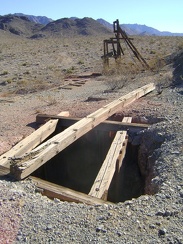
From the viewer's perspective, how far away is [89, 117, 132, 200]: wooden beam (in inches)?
160

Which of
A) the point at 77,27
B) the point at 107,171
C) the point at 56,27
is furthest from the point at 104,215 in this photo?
the point at 77,27

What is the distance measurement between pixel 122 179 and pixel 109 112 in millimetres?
1473

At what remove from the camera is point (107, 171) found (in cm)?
457

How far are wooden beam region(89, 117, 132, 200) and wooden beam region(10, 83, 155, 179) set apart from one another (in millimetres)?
597

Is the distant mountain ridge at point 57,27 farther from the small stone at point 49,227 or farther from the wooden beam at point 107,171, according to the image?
the small stone at point 49,227

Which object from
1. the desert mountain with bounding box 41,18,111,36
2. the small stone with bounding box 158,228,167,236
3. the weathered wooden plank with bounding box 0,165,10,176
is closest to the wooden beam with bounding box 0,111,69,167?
the weathered wooden plank with bounding box 0,165,10,176

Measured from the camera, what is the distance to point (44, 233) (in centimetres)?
305

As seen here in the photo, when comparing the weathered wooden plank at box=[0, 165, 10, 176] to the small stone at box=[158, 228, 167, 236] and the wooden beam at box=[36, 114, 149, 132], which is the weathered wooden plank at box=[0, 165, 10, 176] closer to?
the small stone at box=[158, 228, 167, 236]

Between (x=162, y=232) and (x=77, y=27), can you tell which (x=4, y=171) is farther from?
(x=77, y=27)

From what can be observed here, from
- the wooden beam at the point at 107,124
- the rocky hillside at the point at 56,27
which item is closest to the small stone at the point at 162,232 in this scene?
the wooden beam at the point at 107,124

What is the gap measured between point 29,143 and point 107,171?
1447mm

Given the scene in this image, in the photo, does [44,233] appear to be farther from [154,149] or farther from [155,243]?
[154,149]

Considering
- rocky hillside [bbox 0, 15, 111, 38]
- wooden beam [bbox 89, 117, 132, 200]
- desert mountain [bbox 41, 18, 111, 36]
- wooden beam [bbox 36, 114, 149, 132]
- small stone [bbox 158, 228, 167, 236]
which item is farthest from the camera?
desert mountain [bbox 41, 18, 111, 36]

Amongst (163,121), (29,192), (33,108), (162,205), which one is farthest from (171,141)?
(33,108)
